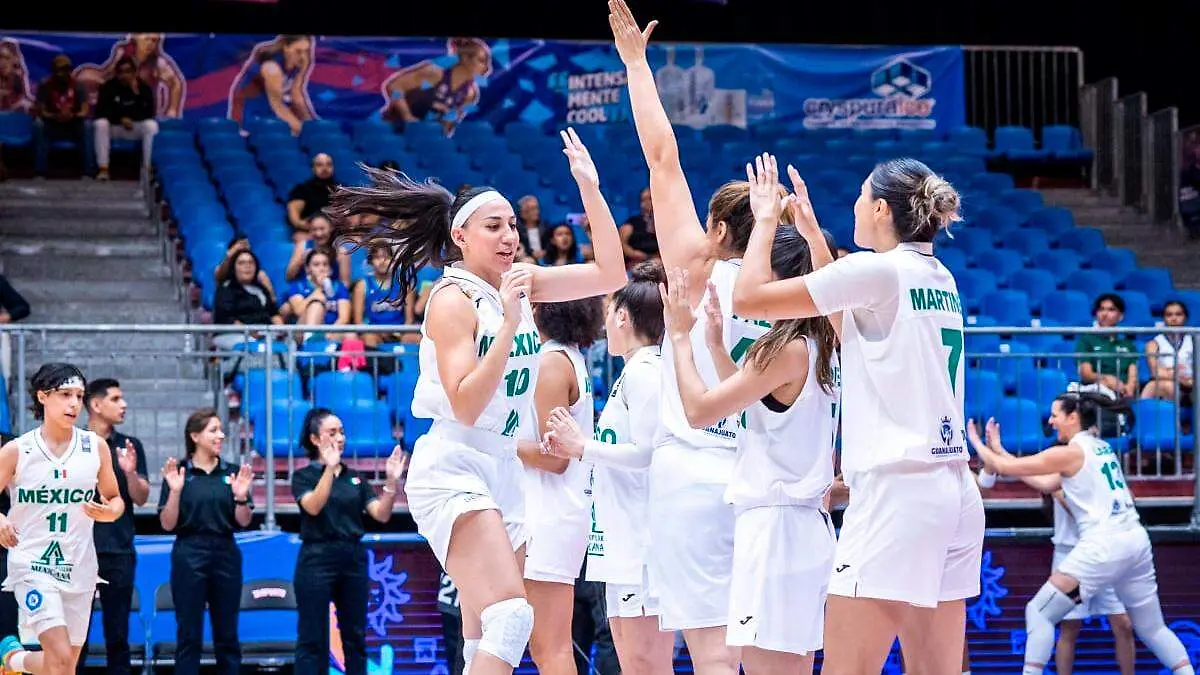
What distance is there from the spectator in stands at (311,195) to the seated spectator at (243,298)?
6.44 ft

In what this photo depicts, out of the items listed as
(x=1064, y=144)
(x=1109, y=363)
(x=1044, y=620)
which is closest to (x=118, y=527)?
(x=1044, y=620)

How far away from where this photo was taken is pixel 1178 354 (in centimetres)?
921

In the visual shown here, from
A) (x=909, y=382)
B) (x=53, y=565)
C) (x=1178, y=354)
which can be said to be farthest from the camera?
(x=1178, y=354)

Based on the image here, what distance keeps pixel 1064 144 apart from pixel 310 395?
9821 millimetres

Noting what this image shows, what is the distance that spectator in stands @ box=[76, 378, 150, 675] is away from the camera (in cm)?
815

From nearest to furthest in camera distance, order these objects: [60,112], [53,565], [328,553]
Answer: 1. [53,565]
2. [328,553]
3. [60,112]

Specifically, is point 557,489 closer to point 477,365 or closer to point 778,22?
point 477,365

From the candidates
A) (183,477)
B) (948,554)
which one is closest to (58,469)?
(183,477)

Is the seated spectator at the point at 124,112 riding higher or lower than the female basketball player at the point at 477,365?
higher

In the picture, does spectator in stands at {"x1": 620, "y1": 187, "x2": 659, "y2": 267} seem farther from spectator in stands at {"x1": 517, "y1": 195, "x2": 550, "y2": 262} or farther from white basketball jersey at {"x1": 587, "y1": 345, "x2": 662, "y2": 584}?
white basketball jersey at {"x1": 587, "y1": 345, "x2": 662, "y2": 584}

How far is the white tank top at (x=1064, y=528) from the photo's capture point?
864cm

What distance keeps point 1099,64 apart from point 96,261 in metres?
10.4

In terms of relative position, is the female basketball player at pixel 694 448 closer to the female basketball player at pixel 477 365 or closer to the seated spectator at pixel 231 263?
the female basketball player at pixel 477 365

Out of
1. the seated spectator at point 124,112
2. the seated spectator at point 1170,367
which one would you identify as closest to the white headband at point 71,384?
the seated spectator at point 1170,367
